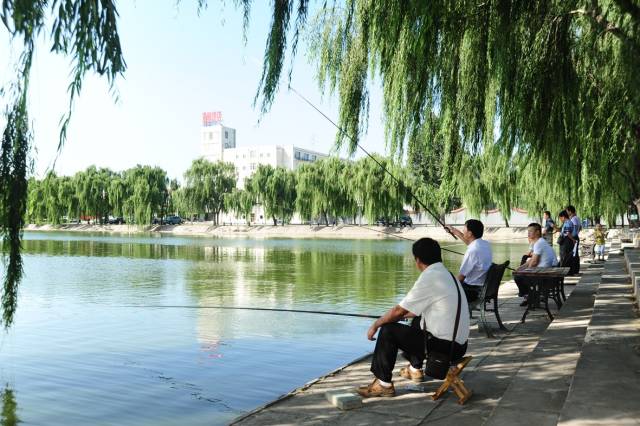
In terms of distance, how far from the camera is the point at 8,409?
551 cm

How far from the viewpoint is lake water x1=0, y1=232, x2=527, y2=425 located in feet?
18.4

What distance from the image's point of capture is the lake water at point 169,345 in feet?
18.4

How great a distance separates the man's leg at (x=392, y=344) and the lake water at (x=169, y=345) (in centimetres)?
139

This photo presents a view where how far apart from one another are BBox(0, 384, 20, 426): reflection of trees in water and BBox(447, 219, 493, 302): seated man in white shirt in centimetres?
478

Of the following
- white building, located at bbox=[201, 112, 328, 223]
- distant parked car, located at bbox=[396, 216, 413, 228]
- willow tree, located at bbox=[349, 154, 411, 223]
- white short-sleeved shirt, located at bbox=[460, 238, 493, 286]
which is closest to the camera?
white short-sleeved shirt, located at bbox=[460, 238, 493, 286]

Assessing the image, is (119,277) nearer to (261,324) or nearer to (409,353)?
(261,324)

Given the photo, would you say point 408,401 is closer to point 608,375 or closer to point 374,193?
point 608,375

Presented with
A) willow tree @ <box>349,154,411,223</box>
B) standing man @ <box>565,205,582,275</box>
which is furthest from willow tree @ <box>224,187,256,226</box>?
standing man @ <box>565,205,582,275</box>

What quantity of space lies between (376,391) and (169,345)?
4.07 m

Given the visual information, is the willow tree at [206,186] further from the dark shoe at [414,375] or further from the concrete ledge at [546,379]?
the dark shoe at [414,375]

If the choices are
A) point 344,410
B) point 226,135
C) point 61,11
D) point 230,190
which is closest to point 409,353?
point 344,410

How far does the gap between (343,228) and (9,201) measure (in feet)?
190

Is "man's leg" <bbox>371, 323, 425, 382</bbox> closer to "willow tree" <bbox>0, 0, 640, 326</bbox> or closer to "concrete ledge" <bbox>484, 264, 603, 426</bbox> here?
"concrete ledge" <bbox>484, 264, 603, 426</bbox>

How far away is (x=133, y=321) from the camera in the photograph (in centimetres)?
1000
